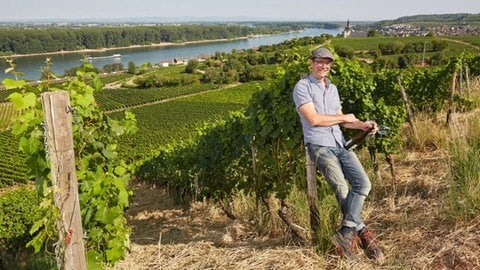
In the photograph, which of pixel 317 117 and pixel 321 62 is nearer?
pixel 317 117

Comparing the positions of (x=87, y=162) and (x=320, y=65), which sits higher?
(x=320, y=65)

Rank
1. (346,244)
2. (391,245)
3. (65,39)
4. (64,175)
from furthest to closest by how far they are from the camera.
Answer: (65,39) → (391,245) → (346,244) → (64,175)

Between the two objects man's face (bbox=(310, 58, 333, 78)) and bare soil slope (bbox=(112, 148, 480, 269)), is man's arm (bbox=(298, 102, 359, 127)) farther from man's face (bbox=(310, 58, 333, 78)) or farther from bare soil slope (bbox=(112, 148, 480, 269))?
bare soil slope (bbox=(112, 148, 480, 269))

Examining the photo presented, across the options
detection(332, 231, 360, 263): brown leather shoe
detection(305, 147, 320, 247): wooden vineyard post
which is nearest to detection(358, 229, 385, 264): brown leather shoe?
detection(332, 231, 360, 263): brown leather shoe

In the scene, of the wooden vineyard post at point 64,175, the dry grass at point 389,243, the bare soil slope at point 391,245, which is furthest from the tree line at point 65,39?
the wooden vineyard post at point 64,175

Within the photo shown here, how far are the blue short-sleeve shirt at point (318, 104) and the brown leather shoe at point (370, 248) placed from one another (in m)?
0.75

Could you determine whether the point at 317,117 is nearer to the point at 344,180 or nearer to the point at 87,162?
the point at 344,180

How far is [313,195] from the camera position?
12.1ft

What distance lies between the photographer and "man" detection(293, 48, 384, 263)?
3.40m

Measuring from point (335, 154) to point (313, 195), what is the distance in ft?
1.39

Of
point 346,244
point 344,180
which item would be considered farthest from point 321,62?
point 346,244

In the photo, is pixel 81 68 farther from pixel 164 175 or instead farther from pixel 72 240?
pixel 164 175

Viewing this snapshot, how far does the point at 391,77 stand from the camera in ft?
34.1

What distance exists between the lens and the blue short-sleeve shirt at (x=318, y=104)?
11.5ft
